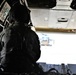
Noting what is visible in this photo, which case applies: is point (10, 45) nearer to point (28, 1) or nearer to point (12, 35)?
point (12, 35)

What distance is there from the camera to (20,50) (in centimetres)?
135

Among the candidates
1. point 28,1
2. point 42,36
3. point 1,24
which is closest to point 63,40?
point 42,36

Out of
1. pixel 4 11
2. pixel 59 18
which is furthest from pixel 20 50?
pixel 59 18

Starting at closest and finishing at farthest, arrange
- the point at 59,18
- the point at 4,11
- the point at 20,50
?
the point at 20,50 < the point at 4,11 < the point at 59,18

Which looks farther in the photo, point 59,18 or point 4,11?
point 59,18

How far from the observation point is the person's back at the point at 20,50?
51.2 inches

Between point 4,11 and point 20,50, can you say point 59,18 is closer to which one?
point 4,11

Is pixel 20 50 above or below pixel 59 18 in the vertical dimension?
above

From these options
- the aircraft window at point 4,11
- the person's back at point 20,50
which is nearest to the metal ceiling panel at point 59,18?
the aircraft window at point 4,11

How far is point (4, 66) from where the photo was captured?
128 centimetres

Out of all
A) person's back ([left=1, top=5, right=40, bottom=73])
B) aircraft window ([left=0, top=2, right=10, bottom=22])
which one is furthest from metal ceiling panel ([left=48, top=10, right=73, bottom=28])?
person's back ([left=1, top=5, right=40, bottom=73])

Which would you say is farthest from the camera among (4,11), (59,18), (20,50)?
(59,18)

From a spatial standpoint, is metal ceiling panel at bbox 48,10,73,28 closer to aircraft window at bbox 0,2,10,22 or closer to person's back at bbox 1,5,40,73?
aircraft window at bbox 0,2,10,22

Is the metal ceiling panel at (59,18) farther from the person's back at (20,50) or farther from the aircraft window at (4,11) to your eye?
the person's back at (20,50)
